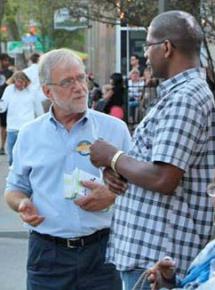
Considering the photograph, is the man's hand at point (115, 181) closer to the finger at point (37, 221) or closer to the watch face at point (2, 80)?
the finger at point (37, 221)

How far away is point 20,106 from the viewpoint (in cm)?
1435

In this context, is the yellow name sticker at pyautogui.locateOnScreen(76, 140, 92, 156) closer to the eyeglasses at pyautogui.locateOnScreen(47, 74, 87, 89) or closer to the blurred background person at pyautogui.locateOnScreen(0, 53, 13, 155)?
the eyeglasses at pyautogui.locateOnScreen(47, 74, 87, 89)

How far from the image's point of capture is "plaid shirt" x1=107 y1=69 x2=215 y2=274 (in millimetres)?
3430

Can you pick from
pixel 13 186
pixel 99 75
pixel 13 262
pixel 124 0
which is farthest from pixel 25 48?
pixel 13 186

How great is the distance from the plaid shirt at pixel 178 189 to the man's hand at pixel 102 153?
108mm

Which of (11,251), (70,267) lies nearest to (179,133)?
(70,267)

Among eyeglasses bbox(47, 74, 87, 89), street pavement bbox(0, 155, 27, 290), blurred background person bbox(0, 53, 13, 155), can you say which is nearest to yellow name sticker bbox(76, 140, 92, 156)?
eyeglasses bbox(47, 74, 87, 89)

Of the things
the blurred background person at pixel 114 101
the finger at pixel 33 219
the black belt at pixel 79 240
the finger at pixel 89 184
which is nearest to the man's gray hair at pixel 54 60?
the finger at pixel 89 184

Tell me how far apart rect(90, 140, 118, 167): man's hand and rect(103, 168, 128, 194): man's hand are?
0.04 m

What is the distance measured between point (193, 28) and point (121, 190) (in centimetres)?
71

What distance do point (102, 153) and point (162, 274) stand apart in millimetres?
556

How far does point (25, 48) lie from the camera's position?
46.3 m

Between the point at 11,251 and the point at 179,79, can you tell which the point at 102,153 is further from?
the point at 11,251

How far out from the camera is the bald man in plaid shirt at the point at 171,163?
3.42m
